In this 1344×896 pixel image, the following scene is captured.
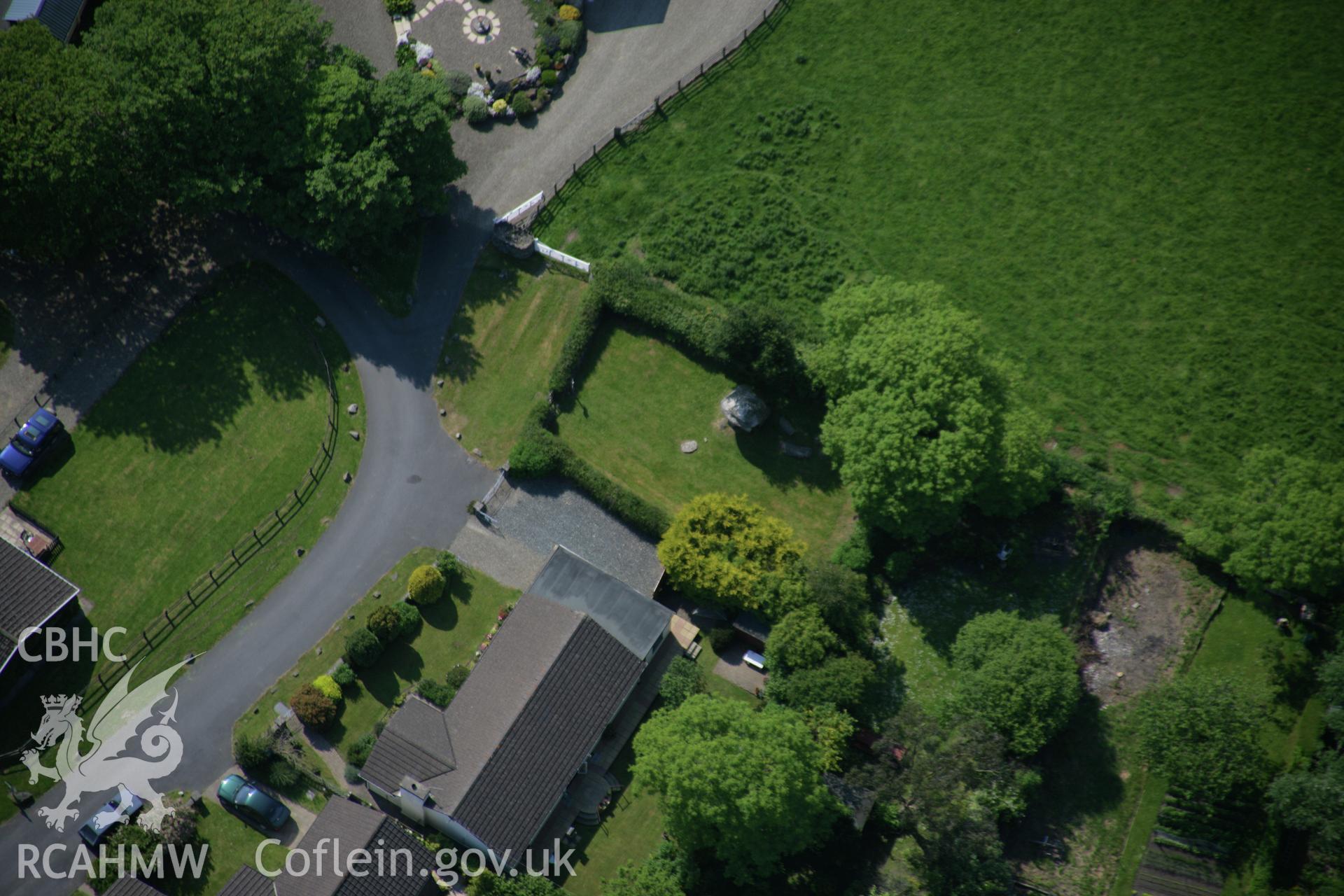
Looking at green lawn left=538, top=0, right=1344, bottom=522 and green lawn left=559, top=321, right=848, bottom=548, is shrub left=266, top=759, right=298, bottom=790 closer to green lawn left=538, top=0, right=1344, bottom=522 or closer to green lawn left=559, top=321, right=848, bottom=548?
green lawn left=559, top=321, right=848, bottom=548

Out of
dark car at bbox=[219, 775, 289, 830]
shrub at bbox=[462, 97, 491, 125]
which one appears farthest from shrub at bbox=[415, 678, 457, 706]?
shrub at bbox=[462, 97, 491, 125]

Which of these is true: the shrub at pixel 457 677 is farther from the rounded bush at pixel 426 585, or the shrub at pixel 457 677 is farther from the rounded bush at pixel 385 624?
the rounded bush at pixel 426 585

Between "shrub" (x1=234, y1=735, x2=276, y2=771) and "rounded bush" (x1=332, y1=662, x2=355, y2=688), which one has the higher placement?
"rounded bush" (x1=332, y1=662, x2=355, y2=688)

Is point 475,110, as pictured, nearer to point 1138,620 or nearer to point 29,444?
point 29,444

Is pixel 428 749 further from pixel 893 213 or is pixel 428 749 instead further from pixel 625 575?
pixel 893 213

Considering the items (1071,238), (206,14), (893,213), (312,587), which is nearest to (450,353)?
(312,587)
